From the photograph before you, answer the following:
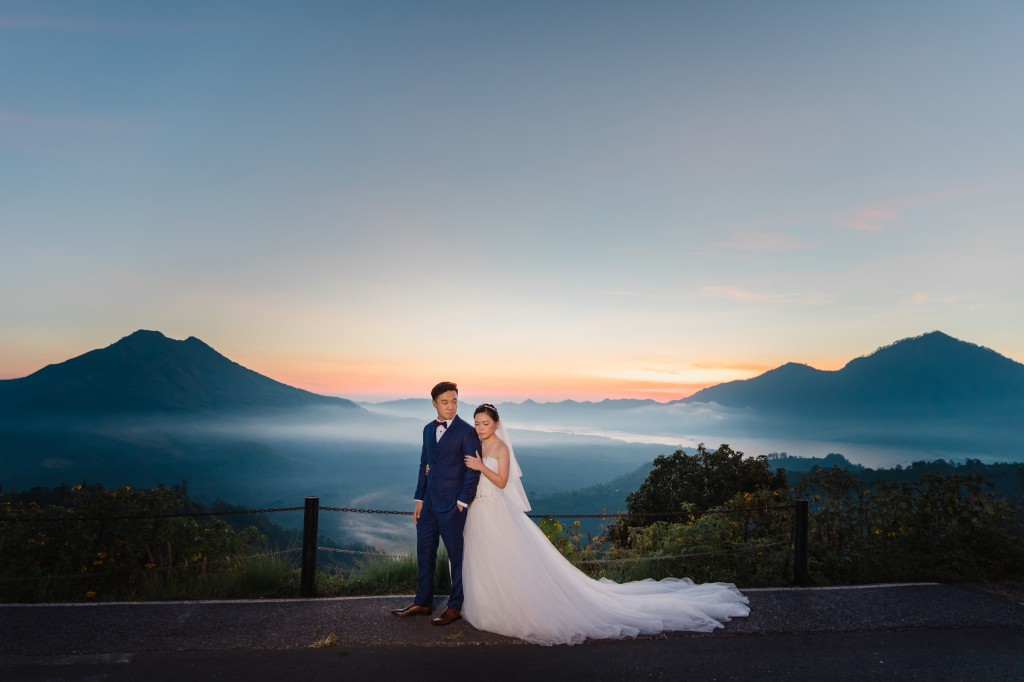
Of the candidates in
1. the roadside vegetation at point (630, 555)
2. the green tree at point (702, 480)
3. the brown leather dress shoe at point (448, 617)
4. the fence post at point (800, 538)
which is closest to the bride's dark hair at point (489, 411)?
the brown leather dress shoe at point (448, 617)

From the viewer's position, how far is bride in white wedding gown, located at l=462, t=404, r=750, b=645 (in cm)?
552

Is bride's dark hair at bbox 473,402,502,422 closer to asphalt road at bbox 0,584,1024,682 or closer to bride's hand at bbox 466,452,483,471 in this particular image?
bride's hand at bbox 466,452,483,471

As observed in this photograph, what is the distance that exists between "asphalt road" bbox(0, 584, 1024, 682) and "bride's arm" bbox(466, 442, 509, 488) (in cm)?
129

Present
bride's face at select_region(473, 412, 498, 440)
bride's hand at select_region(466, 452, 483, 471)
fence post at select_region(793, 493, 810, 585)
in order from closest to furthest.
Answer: bride's hand at select_region(466, 452, 483, 471), bride's face at select_region(473, 412, 498, 440), fence post at select_region(793, 493, 810, 585)

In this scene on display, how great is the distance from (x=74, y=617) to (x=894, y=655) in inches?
281

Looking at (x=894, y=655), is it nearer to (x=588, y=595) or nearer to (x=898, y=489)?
(x=588, y=595)

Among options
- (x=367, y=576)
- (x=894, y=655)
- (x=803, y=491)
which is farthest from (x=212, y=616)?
(x=803, y=491)

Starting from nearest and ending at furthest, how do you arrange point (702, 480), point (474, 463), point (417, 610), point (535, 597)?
point (535, 597) → point (474, 463) → point (417, 610) → point (702, 480)

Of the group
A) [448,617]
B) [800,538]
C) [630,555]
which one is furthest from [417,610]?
[800,538]

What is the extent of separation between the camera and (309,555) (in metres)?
6.79

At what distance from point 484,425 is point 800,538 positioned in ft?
13.4

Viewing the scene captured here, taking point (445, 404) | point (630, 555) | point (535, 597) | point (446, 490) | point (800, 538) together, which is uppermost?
point (445, 404)

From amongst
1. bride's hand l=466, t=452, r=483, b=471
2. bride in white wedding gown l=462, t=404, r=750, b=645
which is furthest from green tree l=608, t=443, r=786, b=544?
bride's hand l=466, t=452, r=483, b=471

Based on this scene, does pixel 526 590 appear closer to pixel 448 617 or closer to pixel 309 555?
pixel 448 617
